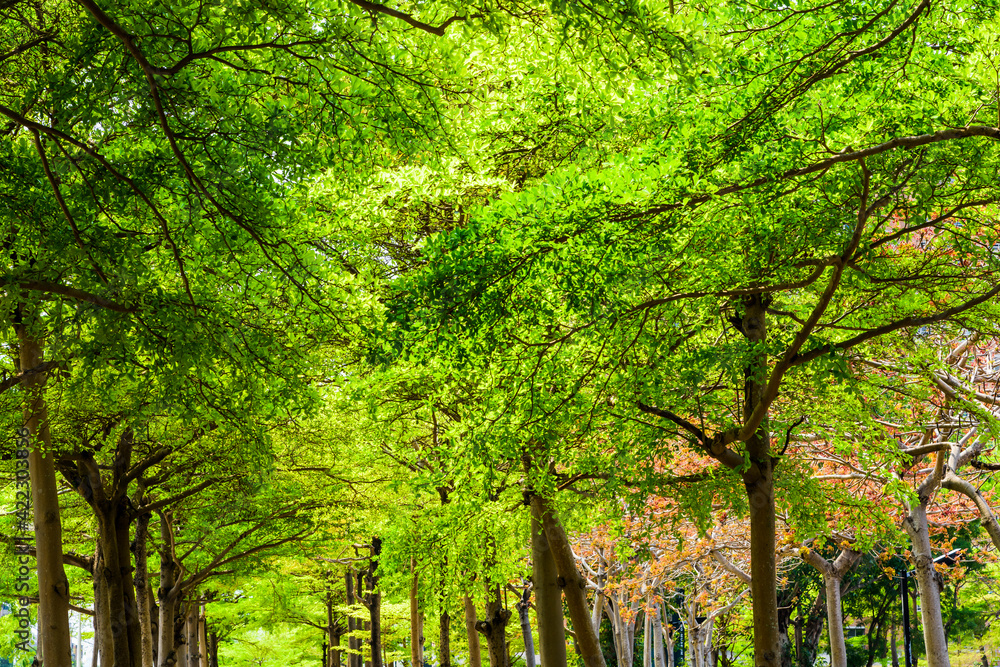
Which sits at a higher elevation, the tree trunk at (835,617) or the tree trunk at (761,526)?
the tree trunk at (761,526)

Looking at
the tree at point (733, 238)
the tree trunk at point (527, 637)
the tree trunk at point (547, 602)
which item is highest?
the tree at point (733, 238)

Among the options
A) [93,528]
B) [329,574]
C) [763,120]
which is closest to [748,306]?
[763,120]

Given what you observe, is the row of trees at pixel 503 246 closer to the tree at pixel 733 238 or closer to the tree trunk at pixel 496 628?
the tree at pixel 733 238

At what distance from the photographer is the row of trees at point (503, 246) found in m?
5.97

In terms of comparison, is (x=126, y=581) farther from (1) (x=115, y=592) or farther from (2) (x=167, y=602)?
(2) (x=167, y=602)

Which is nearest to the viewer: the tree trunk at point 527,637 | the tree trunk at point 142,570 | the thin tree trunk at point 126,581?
the thin tree trunk at point 126,581

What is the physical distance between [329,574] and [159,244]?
1014 inches

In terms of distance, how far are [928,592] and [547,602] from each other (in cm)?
616

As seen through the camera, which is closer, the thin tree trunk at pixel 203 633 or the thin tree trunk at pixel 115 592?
the thin tree trunk at pixel 115 592

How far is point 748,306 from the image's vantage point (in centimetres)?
1010

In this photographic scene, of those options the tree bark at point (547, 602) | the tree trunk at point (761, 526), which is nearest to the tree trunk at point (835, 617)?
the tree bark at point (547, 602)

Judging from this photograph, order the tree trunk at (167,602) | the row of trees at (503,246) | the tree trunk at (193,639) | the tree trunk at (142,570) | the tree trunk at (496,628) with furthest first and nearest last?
the tree trunk at (193,639) → the tree trunk at (167,602) → the tree trunk at (496,628) → the tree trunk at (142,570) → the row of trees at (503,246)

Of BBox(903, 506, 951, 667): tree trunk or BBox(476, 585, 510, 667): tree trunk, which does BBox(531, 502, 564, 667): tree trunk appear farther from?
BBox(903, 506, 951, 667): tree trunk

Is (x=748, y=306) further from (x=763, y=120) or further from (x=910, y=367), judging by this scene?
(x=763, y=120)
